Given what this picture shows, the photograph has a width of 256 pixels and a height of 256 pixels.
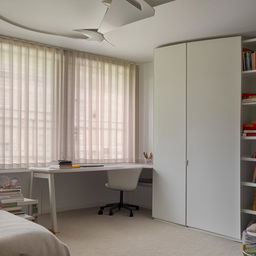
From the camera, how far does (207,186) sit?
441 centimetres

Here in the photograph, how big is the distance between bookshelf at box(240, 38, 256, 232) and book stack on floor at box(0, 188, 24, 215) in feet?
8.17

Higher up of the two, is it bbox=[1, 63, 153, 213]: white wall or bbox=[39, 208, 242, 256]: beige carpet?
bbox=[1, 63, 153, 213]: white wall

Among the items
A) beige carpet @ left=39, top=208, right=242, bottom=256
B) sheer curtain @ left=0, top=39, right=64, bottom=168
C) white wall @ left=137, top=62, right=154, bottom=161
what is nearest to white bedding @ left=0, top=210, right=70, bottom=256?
beige carpet @ left=39, top=208, right=242, bottom=256

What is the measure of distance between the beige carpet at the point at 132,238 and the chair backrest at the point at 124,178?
0.43 metres

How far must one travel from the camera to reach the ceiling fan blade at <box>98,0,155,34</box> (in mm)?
2971

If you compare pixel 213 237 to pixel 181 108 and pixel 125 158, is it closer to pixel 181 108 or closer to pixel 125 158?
pixel 181 108

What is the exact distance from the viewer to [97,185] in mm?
5777

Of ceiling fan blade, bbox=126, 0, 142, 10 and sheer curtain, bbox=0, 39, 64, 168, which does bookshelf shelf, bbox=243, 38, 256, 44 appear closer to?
ceiling fan blade, bbox=126, 0, 142, 10

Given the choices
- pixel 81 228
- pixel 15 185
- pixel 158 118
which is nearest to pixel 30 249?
pixel 15 185

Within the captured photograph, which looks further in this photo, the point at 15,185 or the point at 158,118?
the point at 158,118

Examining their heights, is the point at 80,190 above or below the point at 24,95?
below

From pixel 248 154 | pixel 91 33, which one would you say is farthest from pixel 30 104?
pixel 248 154

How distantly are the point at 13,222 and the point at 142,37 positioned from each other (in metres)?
2.96

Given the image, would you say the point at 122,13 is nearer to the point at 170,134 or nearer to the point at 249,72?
the point at 249,72
